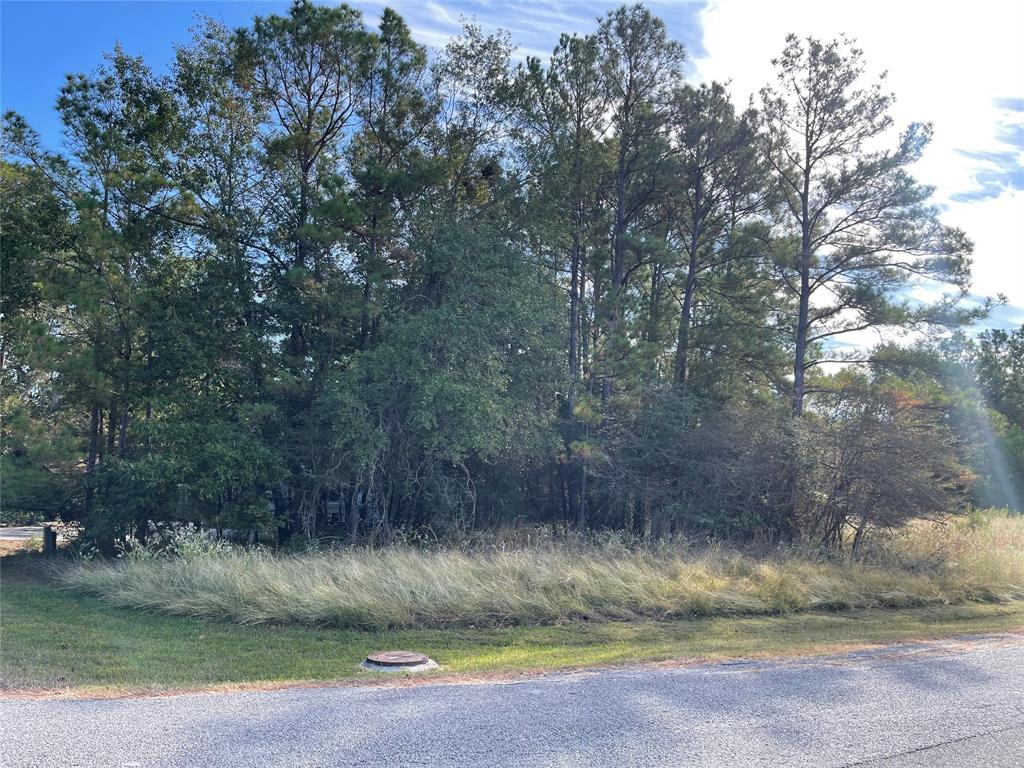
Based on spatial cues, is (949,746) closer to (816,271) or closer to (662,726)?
(662,726)

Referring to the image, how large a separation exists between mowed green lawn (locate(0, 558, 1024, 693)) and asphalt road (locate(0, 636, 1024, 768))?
1.09 meters

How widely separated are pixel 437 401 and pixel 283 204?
22.1 ft

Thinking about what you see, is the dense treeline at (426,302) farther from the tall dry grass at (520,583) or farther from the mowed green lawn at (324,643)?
the mowed green lawn at (324,643)

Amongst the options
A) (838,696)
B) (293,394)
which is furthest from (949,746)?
(293,394)

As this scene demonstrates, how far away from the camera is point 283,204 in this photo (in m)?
18.6

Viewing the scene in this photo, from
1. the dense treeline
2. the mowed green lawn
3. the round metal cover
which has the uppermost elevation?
the dense treeline

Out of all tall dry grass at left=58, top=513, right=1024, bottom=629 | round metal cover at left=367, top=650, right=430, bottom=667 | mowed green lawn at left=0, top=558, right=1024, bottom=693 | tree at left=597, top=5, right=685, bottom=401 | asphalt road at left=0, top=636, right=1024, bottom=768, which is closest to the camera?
asphalt road at left=0, top=636, right=1024, bottom=768

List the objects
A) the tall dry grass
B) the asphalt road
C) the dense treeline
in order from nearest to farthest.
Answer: the asphalt road
the tall dry grass
the dense treeline

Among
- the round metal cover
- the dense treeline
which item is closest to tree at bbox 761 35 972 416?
the dense treeline

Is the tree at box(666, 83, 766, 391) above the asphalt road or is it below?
above

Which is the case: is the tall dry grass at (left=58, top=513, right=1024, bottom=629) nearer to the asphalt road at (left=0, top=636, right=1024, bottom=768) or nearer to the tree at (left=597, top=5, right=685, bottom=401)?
the asphalt road at (left=0, top=636, right=1024, bottom=768)

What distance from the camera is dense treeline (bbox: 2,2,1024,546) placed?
54.8 ft

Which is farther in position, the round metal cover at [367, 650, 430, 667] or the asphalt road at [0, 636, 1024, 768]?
the round metal cover at [367, 650, 430, 667]

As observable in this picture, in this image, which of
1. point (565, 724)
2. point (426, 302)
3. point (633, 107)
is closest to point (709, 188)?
point (633, 107)
